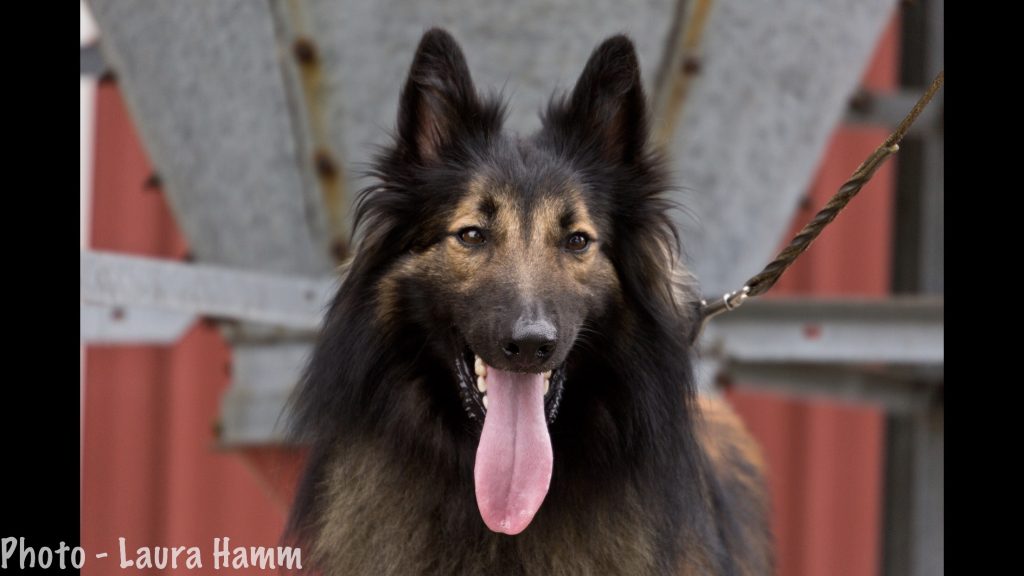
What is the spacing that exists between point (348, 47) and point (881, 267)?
5.24 meters

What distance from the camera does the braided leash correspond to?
3055 millimetres

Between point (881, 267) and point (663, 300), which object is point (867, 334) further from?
point (881, 267)

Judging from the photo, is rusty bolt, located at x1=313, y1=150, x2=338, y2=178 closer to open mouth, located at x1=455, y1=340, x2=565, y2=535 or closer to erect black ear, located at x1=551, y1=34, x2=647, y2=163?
erect black ear, located at x1=551, y1=34, x2=647, y2=163

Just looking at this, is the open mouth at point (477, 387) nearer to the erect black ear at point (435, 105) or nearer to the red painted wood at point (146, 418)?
the erect black ear at point (435, 105)

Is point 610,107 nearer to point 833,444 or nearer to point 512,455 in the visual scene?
point 512,455

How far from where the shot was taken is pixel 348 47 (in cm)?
392

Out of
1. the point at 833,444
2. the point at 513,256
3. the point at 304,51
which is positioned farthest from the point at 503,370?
the point at 833,444

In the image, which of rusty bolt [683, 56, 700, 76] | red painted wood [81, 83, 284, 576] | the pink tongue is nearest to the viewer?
the pink tongue

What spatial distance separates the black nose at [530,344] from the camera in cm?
267

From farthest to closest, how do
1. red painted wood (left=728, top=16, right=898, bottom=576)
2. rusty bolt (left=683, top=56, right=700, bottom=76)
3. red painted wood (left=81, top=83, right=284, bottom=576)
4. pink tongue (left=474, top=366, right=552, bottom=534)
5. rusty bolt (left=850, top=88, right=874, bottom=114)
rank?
1. red painted wood (left=728, top=16, right=898, bottom=576)
2. red painted wood (left=81, top=83, right=284, bottom=576)
3. rusty bolt (left=850, top=88, right=874, bottom=114)
4. rusty bolt (left=683, top=56, right=700, bottom=76)
5. pink tongue (left=474, top=366, right=552, bottom=534)

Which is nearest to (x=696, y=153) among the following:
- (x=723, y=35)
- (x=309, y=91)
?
(x=723, y=35)

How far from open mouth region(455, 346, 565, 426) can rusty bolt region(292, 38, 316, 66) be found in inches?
57.7

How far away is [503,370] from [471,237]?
0.37 metres

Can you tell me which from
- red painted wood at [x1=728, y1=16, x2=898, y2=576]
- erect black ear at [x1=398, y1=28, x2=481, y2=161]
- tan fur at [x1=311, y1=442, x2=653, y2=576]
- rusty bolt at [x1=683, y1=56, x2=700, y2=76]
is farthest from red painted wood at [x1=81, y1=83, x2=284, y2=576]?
erect black ear at [x1=398, y1=28, x2=481, y2=161]
